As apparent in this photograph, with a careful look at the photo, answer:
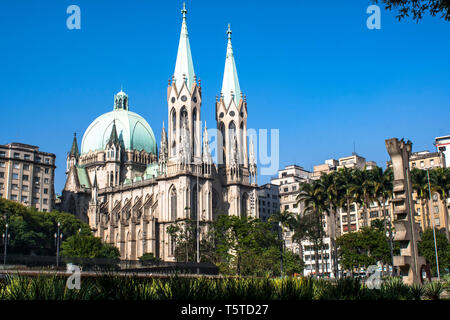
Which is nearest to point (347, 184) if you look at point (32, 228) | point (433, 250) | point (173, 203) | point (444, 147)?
point (433, 250)

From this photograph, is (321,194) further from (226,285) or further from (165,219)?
(226,285)

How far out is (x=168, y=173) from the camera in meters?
110

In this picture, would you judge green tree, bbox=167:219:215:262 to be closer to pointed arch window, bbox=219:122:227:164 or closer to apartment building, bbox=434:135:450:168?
pointed arch window, bbox=219:122:227:164

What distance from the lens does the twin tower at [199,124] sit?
4375 inches

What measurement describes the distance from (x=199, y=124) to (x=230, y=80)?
1674cm

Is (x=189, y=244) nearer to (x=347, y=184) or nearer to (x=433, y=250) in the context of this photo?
(x=347, y=184)

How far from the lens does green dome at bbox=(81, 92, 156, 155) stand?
142875 millimetres

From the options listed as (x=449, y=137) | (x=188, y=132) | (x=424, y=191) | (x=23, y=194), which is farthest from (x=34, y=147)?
(x=449, y=137)

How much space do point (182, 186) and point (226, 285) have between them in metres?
83.5

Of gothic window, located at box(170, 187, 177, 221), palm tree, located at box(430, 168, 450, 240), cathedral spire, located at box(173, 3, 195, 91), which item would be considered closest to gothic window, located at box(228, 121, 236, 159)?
cathedral spire, located at box(173, 3, 195, 91)

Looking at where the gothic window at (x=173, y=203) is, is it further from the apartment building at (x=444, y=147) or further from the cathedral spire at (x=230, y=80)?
the apartment building at (x=444, y=147)

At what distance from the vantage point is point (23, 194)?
12075cm

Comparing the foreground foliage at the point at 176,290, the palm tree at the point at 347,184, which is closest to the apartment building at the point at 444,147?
the palm tree at the point at 347,184

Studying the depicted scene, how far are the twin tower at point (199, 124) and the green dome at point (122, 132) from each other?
62.7 feet
